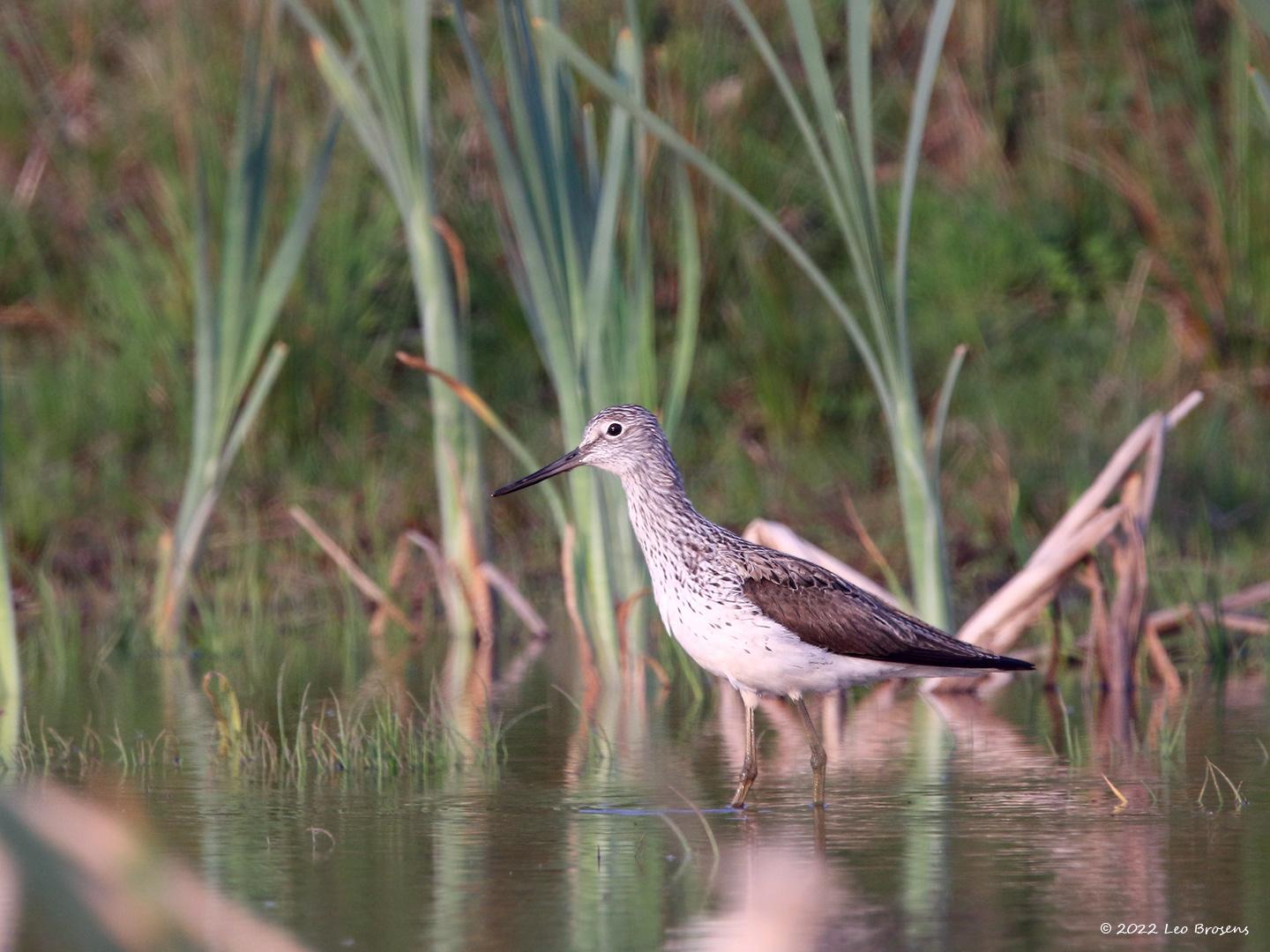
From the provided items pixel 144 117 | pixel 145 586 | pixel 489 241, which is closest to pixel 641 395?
pixel 145 586

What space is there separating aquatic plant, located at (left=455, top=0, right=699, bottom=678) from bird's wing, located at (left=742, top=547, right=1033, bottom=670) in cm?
168

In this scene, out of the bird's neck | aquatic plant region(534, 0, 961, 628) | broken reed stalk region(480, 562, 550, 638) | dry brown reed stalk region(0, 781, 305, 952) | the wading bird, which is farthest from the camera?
broken reed stalk region(480, 562, 550, 638)

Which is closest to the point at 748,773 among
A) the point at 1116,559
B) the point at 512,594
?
the point at 1116,559

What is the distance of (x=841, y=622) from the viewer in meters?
6.17

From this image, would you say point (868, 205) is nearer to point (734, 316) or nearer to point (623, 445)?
point (623, 445)

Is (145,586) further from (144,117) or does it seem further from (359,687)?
(144,117)

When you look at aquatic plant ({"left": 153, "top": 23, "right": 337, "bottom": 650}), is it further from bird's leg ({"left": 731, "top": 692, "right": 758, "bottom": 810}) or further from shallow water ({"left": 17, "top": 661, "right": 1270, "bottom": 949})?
bird's leg ({"left": 731, "top": 692, "right": 758, "bottom": 810})

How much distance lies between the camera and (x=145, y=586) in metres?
10.4

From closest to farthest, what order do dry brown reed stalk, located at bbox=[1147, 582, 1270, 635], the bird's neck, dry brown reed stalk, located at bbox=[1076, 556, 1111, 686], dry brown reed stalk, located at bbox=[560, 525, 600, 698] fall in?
the bird's neck < dry brown reed stalk, located at bbox=[1076, 556, 1111, 686] < dry brown reed stalk, located at bbox=[560, 525, 600, 698] < dry brown reed stalk, located at bbox=[1147, 582, 1270, 635]

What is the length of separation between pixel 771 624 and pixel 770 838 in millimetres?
779

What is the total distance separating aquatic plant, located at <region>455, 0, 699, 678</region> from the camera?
307 inches

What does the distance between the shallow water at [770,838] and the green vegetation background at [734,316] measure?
8.59 feet

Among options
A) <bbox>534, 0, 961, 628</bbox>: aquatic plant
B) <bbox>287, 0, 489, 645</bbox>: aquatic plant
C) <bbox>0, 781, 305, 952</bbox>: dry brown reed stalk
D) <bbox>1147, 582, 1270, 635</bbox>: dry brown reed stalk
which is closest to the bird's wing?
<bbox>534, 0, 961, 628</bbox>: aquatic plant

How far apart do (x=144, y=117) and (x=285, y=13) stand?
54.6 inches
